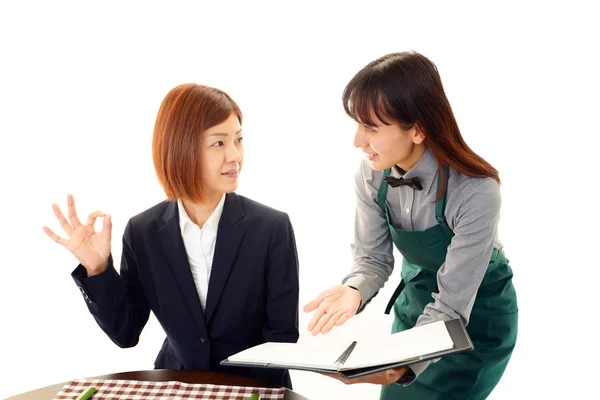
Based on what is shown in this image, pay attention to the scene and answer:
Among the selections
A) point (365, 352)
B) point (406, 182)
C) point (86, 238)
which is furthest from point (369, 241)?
point (86, 238)

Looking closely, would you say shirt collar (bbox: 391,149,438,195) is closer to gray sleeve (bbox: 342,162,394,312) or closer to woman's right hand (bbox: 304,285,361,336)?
gray sleeve (bbox: 342,162,394,312)

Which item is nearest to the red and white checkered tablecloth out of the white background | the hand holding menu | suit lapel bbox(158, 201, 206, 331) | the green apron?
the hand holding menu

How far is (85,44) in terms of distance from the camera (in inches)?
133

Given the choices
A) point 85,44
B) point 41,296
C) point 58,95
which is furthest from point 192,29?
point 41,296

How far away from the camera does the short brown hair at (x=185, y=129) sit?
190 centimetres

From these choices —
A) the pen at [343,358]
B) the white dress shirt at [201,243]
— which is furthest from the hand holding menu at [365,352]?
the white dress shirt at [201,243]

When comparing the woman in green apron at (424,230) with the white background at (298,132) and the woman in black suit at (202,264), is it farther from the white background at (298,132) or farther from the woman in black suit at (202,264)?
the white background at (298,132)

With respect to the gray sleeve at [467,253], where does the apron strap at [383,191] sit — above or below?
above

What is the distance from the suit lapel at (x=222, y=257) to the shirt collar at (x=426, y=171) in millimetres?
556

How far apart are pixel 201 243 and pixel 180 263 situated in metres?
0.10

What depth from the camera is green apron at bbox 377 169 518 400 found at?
2109 millimetres

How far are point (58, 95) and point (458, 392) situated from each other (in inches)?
98.6

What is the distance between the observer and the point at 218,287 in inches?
80.0

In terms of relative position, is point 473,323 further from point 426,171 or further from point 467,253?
point 426,171
